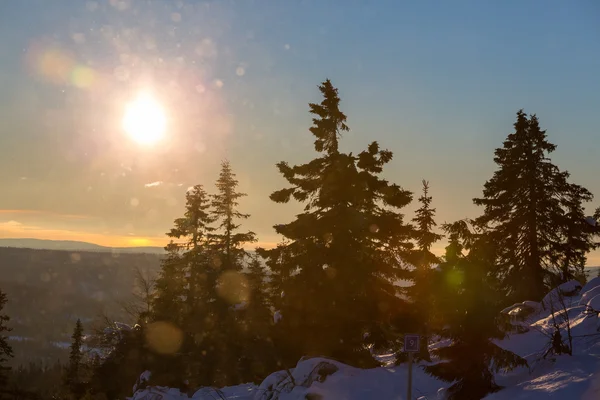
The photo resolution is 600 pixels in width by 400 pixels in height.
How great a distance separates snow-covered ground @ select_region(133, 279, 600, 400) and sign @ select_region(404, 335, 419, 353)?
6.90 ft

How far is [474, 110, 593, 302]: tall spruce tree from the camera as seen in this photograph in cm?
2648

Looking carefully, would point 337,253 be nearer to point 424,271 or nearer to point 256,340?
point 424,271

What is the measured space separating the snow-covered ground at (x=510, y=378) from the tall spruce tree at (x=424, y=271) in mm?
2253

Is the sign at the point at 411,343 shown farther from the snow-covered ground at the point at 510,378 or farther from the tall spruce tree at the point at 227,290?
the tall spruce tree at the point at 227,290

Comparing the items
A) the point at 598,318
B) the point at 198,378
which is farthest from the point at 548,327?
the point at 198,378

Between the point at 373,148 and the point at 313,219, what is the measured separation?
4507 millimetres

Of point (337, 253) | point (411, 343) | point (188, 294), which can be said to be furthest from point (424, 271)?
point (188, 294)

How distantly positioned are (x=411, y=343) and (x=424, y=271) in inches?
403

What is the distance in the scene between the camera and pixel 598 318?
13.4 m

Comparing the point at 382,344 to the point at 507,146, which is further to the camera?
the point at 507,146

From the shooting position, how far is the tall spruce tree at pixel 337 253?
1864 cm

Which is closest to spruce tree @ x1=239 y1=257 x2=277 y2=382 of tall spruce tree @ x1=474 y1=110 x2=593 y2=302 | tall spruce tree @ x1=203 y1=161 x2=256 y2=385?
tall spruce tree @ x1=203 y1=161 x2=256 y2=385

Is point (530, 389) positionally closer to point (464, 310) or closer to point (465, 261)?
point (464, 310)

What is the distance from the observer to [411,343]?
10.8 metres
